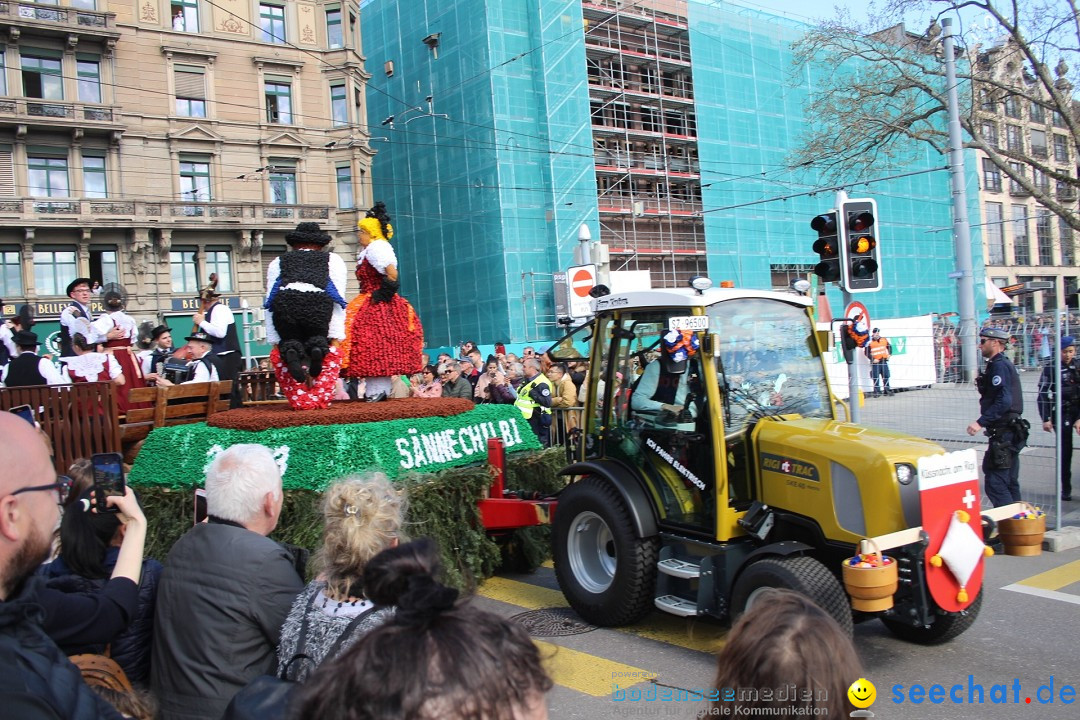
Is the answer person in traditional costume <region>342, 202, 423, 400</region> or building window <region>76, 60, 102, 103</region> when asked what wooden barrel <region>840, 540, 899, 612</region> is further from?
building window <region>76, 60, 102, 103</region>

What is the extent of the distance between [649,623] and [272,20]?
35573mm

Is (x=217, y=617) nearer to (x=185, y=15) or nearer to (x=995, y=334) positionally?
(x=995, y=334)

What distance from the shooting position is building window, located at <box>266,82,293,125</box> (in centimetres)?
3516

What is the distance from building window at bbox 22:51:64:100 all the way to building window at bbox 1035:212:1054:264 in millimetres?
52572

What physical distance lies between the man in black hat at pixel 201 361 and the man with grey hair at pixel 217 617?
6.46 m

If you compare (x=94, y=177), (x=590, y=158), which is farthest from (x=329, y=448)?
(x=94, y=177)

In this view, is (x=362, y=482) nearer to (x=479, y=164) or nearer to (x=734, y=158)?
(x=479, y=164)

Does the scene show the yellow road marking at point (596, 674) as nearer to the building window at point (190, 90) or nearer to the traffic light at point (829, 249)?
the traffic light at point (829, 249)

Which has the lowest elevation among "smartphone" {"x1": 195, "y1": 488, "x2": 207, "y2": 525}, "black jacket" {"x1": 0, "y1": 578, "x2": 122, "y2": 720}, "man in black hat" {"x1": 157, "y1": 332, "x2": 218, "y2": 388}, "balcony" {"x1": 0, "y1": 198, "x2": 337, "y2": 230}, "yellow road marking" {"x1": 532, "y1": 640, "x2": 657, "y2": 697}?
"yellow road marking" {"x1": 532, "y1": 640, "x2": 657, "y2": 697}

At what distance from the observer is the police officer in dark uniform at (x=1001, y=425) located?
8211mm

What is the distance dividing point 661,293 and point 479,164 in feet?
95.7

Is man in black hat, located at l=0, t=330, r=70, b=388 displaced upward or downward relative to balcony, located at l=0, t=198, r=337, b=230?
downward

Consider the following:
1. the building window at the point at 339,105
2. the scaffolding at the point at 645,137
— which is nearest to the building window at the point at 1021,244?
the scaffolding at the point at 645,137

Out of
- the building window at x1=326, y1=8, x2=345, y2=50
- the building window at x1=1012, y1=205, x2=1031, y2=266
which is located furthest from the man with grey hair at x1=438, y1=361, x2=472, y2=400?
the building window at x1=1012, y1=205, x2=1031, y2=266
